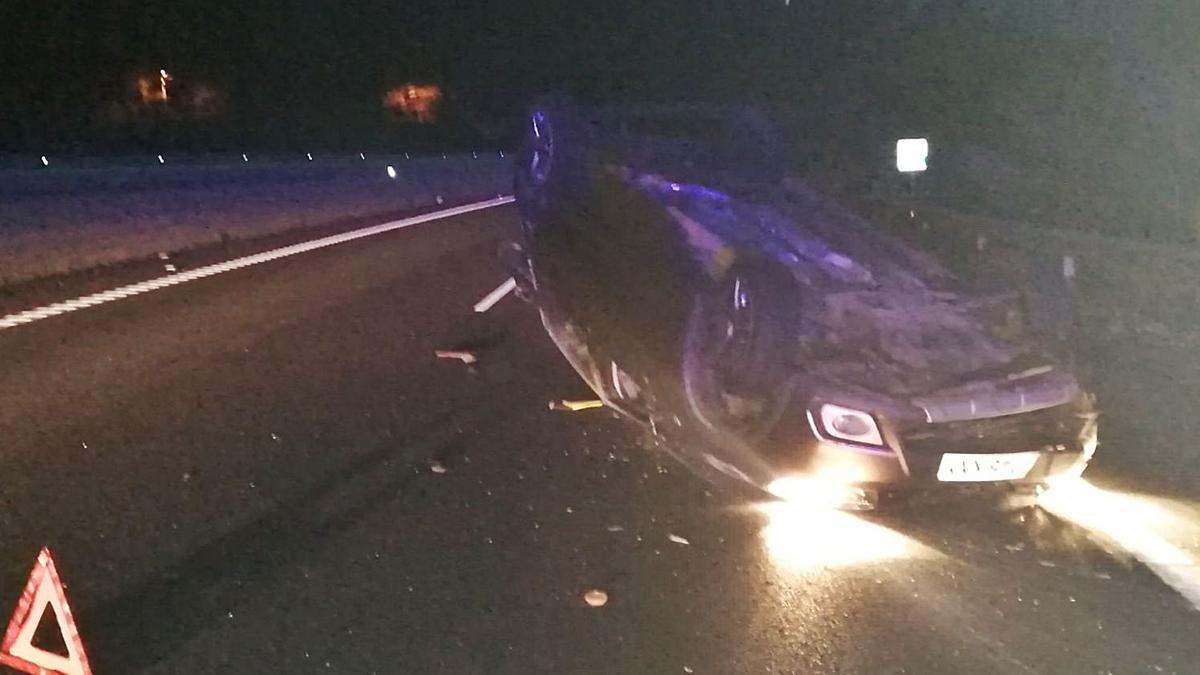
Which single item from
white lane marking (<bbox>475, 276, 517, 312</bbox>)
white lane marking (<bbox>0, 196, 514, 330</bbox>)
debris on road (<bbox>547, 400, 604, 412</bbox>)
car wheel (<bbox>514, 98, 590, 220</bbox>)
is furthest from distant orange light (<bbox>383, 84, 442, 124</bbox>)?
debris on road (<bbox>547, 400, 604, 412</bbox>)

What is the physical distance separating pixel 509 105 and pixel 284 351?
500 cm

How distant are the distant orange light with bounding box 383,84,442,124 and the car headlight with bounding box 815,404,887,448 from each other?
4854 cm

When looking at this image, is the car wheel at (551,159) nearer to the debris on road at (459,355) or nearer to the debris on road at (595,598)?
the debris on road at (459,355)

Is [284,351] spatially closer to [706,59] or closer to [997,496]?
[997,496]

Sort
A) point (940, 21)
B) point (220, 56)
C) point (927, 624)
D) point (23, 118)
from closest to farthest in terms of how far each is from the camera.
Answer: point (927, 624) < point (940, 21) < point (23, 118) < point (220, 56)

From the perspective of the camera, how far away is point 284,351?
8938 mm

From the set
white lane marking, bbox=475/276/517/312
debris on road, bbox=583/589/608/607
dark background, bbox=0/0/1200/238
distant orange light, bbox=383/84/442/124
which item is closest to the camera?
debris on road, bbox=583/589/608/607

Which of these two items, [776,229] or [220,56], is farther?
[220,56]

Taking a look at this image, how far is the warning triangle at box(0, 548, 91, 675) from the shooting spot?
363cm

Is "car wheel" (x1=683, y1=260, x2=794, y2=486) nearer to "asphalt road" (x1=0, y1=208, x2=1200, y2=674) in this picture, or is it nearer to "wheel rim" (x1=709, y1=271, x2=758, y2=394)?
"wheel rim" (x1=709, y1=271, x2=758, y2=394)

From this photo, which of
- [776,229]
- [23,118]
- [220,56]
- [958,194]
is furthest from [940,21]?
[220,56]

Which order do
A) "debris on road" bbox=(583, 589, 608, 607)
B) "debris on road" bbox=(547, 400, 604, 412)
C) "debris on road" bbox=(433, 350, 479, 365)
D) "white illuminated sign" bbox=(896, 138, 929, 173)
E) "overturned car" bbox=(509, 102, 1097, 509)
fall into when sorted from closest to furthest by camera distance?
"debris on road" bbox=(583, 589, 608, 607), "overturned car" bbox=(509, 102, 1097, 509), "debris on road" bbox=(547, 400, 604, 412), "debris on road" bbox=(433, 350, 479, 365), "white illuminated sign" bbox=(896, 138, 929, 173)

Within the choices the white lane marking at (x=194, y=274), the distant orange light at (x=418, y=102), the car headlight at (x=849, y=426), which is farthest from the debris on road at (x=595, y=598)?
the distant orange light at (x=418, y=102)

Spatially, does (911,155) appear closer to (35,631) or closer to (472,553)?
(472,553)
